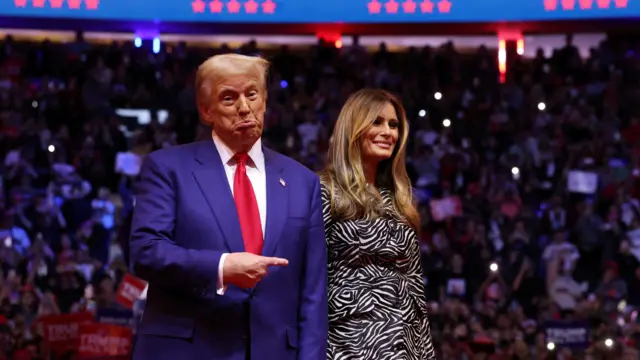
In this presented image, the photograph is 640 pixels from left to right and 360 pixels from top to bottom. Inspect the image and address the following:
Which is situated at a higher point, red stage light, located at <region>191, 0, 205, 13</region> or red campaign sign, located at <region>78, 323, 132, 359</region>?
red stage light, located at <region>191, 0, 205, 13</region>

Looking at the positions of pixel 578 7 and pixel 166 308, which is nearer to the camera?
pixel 166 308

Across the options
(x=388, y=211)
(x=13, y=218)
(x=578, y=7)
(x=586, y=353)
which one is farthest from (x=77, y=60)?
(x=388, y=211)

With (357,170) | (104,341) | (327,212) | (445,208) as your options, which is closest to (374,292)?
(327,212)

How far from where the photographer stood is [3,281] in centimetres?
932

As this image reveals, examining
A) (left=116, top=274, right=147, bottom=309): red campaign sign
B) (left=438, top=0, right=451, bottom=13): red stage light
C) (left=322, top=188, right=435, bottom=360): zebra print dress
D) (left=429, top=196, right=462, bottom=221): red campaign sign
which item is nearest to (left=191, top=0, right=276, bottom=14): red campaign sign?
(left=438, top=0, right=451, bottom=13): red stage light

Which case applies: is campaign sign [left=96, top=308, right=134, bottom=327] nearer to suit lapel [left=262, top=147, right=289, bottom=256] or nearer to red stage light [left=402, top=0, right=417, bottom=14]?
red stage light [left=402, top=0, right=417, bottom=14]

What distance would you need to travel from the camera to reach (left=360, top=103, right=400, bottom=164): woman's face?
343cm

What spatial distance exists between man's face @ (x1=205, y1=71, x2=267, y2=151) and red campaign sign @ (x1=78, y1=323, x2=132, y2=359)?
5040 mm

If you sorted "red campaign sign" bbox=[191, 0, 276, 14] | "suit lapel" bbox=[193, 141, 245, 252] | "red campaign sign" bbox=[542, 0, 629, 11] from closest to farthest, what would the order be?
"suit lapel" bbox=[193, 141, 245, 252], "red campaign sign" bbox=[542, 0, 629, 11], "red campaign sign" bbox=[191, 0, 276, 14]

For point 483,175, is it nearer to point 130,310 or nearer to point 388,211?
point 130,310

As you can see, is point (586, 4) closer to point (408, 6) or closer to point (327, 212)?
point (408, 6)

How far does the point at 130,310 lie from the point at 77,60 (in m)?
4.37

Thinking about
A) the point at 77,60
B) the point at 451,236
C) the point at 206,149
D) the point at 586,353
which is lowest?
the point at 586,353

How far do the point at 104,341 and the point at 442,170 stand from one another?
442cm
